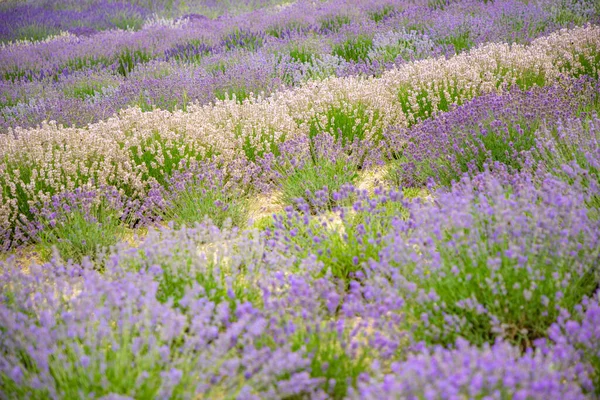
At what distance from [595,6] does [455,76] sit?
4.68 m

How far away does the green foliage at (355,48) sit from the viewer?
7855 mm

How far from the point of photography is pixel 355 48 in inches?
319

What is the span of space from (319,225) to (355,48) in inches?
225

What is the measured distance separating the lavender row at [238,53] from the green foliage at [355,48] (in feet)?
0.06

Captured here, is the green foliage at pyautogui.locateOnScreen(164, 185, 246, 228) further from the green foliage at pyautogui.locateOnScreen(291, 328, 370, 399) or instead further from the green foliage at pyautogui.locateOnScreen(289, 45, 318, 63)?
the green foliage at pyautogui.locateOnScreen(289, 45, 318, 63)

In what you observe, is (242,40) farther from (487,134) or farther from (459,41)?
(487,134)

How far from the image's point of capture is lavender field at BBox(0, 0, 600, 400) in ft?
5.89

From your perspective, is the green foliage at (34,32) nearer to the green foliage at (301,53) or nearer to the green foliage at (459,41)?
the green foliage at (301,53)

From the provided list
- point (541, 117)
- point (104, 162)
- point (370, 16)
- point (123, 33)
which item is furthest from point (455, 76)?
point (123, 33)

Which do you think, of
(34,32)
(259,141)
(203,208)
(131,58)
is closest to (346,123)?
(259,141)

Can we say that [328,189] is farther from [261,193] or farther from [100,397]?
[100,397]

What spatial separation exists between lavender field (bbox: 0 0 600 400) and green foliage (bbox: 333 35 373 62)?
47mm

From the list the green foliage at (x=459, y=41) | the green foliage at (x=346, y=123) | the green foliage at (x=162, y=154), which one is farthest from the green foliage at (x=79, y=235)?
the green foliage at (x=459, y=41)

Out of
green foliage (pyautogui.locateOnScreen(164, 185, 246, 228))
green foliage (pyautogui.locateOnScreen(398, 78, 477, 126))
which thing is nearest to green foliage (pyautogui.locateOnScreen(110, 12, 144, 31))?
green foliage (pyautogui.locateOnScreen(398, 78, 477, 126))
